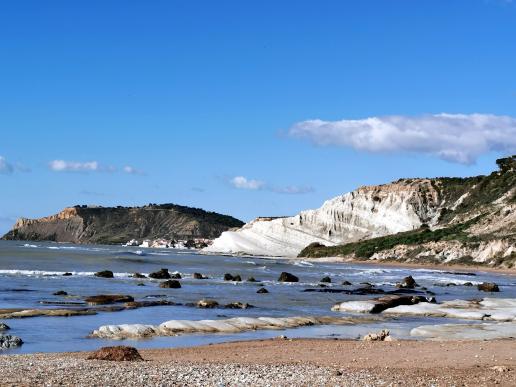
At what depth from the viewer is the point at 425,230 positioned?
117 meters

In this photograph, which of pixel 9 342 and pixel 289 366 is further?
pixel 9 342

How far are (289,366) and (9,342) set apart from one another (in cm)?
923

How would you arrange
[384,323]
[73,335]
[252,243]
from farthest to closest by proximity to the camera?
1. [252,243]
2. [384,323]
3. [73,335]

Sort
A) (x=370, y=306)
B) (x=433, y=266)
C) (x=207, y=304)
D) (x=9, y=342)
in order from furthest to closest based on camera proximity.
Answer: (x=433, y=266) < (x=207, y=304) < (x=370, y=306) < (x=9, y=342)

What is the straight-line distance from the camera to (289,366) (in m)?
16.2

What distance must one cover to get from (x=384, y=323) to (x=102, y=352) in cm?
1576

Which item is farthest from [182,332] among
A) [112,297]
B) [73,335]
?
[112,297]

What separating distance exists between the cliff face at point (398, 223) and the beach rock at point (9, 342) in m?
82.3

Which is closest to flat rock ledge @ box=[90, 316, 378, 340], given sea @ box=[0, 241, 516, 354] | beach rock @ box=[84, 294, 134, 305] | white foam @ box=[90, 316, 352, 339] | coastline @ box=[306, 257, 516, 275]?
white foam @ box=[90, 316, 352, 339]

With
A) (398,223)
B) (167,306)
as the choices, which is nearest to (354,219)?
(398,223)

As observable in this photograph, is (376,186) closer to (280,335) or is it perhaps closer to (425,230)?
(425,230)

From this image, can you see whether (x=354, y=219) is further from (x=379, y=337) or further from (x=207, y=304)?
(x=379, y=337)

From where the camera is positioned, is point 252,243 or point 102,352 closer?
point 102,352

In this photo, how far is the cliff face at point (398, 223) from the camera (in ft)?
342
